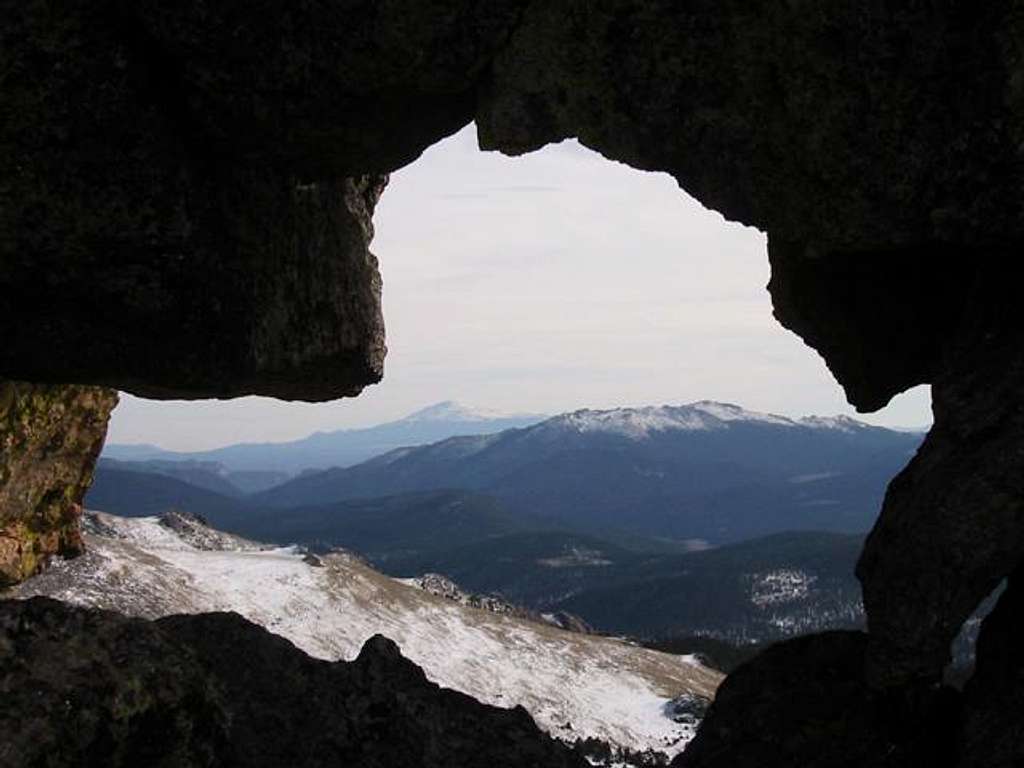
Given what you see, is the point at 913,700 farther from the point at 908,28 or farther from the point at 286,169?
the point at 286,169

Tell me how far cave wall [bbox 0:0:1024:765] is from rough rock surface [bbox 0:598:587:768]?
5.34 metres

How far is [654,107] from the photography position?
1566 cm

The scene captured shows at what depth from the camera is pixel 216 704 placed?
14.1 meters

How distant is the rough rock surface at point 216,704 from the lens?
1224 centimetres

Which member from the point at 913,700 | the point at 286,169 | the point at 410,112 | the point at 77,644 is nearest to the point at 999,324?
the point at 913,700

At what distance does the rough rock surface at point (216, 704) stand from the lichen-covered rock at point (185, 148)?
19.9ft

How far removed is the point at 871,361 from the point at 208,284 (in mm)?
15131

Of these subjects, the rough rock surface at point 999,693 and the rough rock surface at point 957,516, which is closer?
the rough rock surface at point 999,693

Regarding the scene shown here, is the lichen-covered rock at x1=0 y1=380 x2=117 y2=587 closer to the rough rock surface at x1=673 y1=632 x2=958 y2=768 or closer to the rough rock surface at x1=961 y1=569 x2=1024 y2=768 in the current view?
the rough rock surface at x1=673 y1=632 x2=958 y2=768

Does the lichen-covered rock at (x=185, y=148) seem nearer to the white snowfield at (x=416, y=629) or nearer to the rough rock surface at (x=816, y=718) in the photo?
the rough rock surface at (x=816, y=718)

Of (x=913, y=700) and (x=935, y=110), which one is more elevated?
(x=935, y=110)

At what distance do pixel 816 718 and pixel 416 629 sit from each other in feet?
349

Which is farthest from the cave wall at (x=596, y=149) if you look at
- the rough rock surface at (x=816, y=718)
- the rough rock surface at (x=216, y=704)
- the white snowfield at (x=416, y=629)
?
the white snowfield at (x=416, y=629)

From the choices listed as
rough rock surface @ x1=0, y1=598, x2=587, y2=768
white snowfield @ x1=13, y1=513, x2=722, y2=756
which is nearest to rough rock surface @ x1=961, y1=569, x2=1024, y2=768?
rough rock surface @ x1=0, y1=598, x2=587, y2=768
